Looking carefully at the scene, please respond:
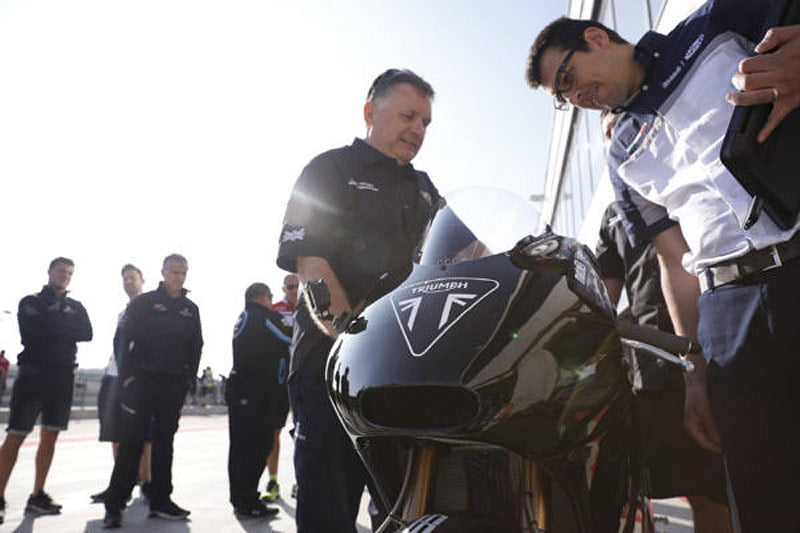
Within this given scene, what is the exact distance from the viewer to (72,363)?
485cm

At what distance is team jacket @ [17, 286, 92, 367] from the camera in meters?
4.69

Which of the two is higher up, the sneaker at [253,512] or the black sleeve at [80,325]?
the black sleeve at [80,325]

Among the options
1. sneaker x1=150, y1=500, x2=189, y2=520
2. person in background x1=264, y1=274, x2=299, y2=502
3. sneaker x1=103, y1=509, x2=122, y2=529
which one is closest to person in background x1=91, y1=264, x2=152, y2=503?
sneaker x1=150, y1=500, x2=189, y2=520

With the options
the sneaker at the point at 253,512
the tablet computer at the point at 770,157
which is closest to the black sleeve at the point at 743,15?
the tablet computer at the point at 770,157

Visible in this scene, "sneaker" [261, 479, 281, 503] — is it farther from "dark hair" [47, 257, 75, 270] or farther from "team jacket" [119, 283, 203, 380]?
"dark hair" [47, 257, 75, 270]

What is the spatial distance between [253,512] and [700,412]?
383cm

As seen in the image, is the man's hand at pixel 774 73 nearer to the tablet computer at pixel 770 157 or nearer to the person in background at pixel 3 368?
the tablet computer at pixel 770 157

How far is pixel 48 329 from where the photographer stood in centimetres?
474

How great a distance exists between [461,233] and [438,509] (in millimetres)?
562

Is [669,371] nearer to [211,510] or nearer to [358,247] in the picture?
[358,247]

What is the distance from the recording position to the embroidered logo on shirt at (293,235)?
167 centimetres

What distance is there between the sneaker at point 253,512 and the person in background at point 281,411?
50 centimetres

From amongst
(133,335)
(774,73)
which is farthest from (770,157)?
(133,335)

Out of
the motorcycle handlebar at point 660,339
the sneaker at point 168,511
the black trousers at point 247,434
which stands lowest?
the sneaker at point 168,511
